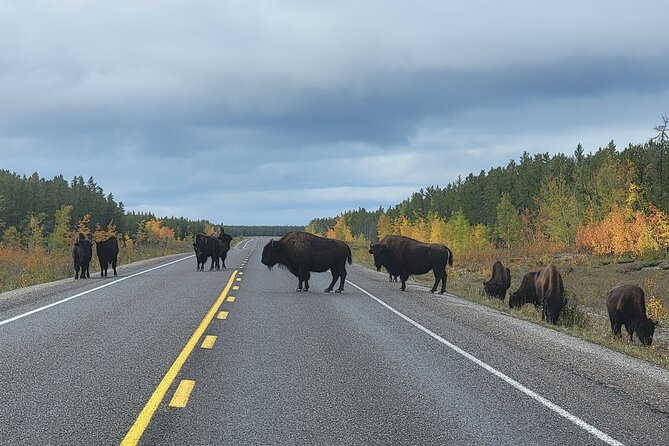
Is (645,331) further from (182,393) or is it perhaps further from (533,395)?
(182,393)

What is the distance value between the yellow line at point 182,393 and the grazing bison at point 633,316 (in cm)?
1282

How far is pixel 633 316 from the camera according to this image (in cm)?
1530

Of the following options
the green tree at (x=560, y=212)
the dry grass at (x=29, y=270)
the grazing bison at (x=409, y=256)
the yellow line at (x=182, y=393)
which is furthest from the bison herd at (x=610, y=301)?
the green tree at (x=560, y=212)

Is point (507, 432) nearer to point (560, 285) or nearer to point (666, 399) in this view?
point (666, 399)

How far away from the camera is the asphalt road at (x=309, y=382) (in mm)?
4852

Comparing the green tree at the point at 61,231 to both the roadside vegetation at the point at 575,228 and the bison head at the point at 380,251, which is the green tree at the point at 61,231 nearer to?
the roadside vegetation at the point at 575,228

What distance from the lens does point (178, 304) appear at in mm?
13930

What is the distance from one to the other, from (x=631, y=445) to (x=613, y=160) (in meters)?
80.0

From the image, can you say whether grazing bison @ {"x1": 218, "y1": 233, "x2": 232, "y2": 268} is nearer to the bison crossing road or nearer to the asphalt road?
the bison crossing road

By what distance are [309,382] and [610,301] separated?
12.7m

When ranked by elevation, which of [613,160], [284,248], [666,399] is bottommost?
[666,399]

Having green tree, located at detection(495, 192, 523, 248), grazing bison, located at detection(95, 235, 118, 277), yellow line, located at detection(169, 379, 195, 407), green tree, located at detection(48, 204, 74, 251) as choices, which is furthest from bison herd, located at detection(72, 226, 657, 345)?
green tree, located at detection(48, 204, 74, 251)

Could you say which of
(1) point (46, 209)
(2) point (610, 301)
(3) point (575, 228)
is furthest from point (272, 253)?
(1) point (46, 209)

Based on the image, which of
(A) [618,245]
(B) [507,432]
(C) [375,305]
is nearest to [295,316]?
(C) [375,305]
